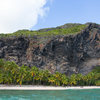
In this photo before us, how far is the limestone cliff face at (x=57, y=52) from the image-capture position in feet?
430

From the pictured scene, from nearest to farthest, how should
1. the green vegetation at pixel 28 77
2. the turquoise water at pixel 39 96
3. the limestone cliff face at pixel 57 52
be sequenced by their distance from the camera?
the turquoise water at pixel 39 96 < the green vegetation at pixel 28 77 < the limestone cliff face at pixel 57 52

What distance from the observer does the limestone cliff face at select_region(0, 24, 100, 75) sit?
131000 mm

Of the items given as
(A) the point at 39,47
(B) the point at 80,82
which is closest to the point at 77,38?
(A) the point at 39,47

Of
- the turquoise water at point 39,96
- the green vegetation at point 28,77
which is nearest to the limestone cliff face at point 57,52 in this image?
Answer: the green vegetation at point 28,77

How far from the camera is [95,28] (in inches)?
6191

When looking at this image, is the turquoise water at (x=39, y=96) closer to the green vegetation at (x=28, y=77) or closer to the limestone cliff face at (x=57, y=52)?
the green vegetation at (x=28, y=77)

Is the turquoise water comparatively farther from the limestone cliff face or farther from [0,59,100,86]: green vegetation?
the limestone cliff face

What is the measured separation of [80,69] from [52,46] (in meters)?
36.1

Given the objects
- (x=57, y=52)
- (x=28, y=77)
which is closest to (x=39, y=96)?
(x=28, y=77)

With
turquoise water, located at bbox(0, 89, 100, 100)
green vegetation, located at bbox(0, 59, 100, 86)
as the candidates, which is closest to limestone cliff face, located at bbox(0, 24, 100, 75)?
green vegetation, located at bbox(0, 59, 100, 86)

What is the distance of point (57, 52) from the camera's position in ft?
453

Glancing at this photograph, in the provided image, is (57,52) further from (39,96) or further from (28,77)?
(39,96)

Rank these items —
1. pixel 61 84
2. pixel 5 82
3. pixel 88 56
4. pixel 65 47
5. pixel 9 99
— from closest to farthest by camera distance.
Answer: pixel 9 99 < pixel 5 82 < pixel 61 84 < pixel 65 47 < pixel 88 56

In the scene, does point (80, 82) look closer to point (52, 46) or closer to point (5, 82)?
point (52, 46)
